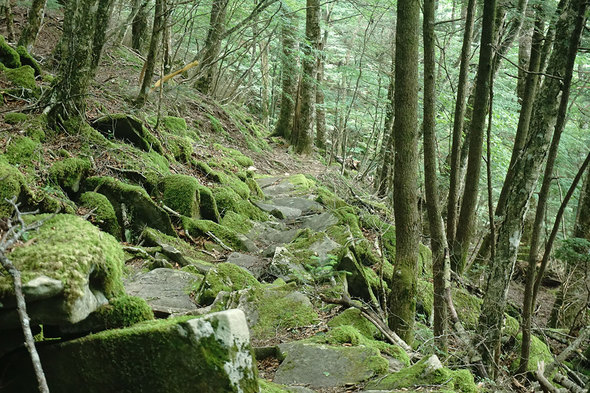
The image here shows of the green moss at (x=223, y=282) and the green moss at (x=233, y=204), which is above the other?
the green moss at (x=233, y=204)

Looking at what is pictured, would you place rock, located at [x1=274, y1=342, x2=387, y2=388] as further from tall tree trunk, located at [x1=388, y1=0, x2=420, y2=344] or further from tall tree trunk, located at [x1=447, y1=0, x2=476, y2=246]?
tall tree trunk, located at [x1=447, y1=0, x2=476, y2=246]

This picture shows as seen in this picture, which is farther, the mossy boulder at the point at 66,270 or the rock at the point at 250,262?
the rock at the point at 250,262

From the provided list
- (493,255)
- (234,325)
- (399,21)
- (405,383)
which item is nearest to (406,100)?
(399,21)

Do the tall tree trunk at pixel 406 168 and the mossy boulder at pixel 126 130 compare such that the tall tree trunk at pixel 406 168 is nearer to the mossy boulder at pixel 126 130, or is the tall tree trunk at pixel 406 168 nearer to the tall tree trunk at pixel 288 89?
the mossy boulder at pixel 126 130

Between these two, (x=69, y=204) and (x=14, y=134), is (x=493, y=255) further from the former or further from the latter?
(x=14, y=134)

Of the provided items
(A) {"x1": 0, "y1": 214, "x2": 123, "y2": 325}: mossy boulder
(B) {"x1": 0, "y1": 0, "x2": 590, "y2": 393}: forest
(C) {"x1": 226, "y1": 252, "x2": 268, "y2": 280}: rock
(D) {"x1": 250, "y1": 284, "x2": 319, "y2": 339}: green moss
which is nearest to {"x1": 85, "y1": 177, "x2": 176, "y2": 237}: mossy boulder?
(B) {"x1": 0, "y1": 0, "x2": 590, "y2": 393}: forest

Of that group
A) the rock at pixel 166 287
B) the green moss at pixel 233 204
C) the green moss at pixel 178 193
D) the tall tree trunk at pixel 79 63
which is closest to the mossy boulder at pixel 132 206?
the green moss at pixel 178 193

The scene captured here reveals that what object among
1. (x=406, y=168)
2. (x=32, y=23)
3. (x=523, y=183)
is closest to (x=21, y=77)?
(x=32, y=23)

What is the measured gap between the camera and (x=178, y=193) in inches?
310

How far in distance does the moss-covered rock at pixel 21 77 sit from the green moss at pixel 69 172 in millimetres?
1948

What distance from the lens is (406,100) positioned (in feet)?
18.0

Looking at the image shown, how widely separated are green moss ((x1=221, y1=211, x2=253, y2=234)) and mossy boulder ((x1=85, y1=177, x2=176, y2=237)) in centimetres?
157

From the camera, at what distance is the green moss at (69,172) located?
6.09 m

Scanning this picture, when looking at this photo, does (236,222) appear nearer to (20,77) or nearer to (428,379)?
(20,77)
